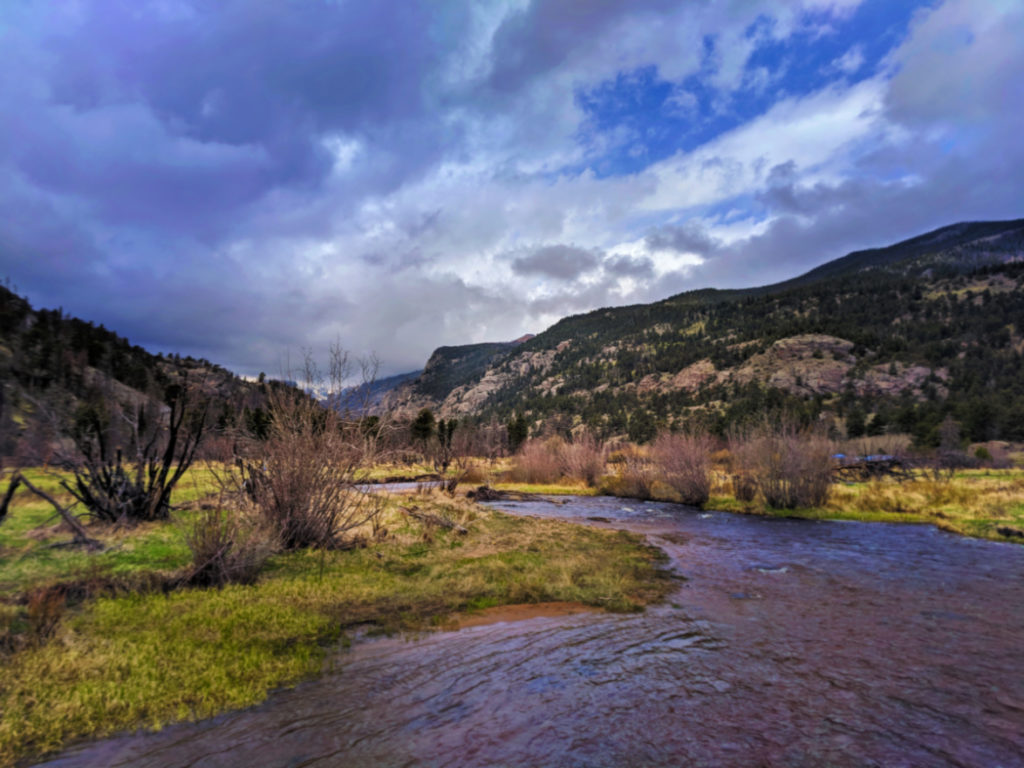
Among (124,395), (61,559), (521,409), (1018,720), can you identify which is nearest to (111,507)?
(61,559)

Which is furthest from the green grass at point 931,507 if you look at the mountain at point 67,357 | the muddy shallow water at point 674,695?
the mountain at point 67,357

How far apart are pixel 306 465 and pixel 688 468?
24.9 meters

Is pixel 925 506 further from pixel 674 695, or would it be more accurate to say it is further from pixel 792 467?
pixel 674 695

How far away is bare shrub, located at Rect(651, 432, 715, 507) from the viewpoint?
31.5 m

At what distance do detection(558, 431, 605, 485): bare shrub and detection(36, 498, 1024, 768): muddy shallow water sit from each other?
32726 millimetres

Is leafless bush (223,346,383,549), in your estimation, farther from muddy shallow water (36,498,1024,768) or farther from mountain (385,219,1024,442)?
mountain (385,219,1024,442)

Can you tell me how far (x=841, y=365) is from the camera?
124312mm

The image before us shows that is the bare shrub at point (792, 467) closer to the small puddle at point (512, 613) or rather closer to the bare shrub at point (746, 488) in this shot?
the bare shrub at point (746, 488)

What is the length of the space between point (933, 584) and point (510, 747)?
1319 cm

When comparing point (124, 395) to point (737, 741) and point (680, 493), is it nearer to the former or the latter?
point (680, 493)

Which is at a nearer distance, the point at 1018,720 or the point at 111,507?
the point at 1018,720

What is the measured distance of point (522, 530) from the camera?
1914 cm

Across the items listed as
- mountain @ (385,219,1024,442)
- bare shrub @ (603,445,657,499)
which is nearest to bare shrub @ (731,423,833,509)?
bare shrub @ (603,445,657,499)

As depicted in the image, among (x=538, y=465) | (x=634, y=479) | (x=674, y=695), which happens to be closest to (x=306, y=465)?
(x=674, y=695)
